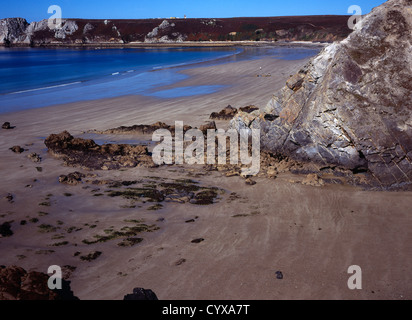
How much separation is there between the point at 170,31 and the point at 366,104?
108m

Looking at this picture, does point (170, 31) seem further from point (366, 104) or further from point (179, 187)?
point (366, 104)

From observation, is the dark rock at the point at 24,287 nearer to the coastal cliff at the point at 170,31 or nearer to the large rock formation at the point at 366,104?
the large rock formation at the point at 366,104

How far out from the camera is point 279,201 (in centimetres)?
574

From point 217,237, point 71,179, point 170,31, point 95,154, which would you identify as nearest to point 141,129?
point 95,154

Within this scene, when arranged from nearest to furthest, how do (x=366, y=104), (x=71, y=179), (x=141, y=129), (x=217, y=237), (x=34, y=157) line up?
(x=217, y=237), (x=366, y=104), (x=71, y=179), (x=34, y=157), (x=141, y=129)

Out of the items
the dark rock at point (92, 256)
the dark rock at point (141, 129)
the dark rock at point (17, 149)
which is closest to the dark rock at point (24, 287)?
the dark rock at point (92, 256)

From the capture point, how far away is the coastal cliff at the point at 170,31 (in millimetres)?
85163

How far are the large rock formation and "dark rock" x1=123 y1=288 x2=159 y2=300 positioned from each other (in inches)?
164

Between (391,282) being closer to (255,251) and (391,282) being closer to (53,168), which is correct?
(255,251)

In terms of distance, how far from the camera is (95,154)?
7.91m

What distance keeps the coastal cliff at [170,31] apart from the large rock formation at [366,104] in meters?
72.7

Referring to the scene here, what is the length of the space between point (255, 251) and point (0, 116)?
13.0 meters

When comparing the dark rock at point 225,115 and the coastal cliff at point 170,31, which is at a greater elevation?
the coastal cliff at point 170,31
